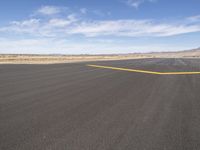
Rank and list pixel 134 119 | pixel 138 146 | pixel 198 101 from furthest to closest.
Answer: pixel 198 101
pixel 134 119
pixel 138 146

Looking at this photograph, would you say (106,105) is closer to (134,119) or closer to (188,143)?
(134,119)

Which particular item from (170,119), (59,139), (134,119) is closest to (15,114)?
(59,139)

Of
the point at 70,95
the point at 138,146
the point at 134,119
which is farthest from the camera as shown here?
the point at 70,95

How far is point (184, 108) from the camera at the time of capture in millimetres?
5680

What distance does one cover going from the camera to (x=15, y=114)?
16.5 ft

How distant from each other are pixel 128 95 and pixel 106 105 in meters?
1.55

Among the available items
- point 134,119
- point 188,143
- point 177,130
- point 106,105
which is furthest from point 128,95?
point 188,143

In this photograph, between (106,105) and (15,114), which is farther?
(106,105)

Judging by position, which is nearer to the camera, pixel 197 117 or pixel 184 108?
pixel 197 117

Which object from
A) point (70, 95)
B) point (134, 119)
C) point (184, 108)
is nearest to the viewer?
point (134, 119)

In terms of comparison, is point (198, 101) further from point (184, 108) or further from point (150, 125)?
point (150, 125)

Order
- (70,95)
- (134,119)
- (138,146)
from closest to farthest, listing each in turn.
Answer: (138,146) < (134,119) < (70,95)

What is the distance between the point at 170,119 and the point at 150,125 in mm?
605

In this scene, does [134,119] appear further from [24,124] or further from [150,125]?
[24,124]
